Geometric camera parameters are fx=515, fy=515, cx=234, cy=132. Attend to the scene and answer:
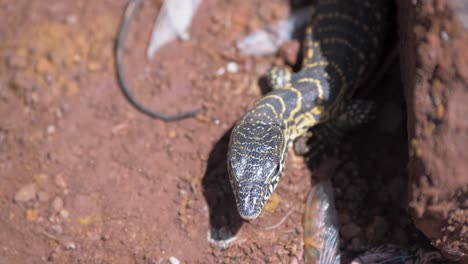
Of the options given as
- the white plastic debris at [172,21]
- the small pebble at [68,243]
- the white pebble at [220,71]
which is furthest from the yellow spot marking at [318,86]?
the small pebble at [68,243]

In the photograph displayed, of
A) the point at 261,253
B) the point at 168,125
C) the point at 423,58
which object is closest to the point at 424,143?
the point at 423,58

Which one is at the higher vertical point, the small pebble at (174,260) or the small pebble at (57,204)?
the small pebble at (174,260)

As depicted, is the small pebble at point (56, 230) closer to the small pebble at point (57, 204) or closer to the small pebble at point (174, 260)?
the small pebble at point (57, 204)

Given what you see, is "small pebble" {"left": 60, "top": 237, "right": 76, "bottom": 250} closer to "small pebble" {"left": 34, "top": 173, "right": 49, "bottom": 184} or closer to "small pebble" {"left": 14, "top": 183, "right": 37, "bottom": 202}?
"small pebble" {"left": 14, "top": 183, "right": 37, "bottom": 202}

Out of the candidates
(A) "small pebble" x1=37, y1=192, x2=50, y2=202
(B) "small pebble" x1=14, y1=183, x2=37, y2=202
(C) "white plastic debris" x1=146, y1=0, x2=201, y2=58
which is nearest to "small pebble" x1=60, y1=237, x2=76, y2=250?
(A) "small pebble" x1=37, y1=192, x2=50, y2=202

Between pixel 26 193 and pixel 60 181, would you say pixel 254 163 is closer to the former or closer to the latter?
pixel 60 181

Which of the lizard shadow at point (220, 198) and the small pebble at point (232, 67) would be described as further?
the small pebble at point (232, 67)
